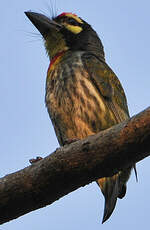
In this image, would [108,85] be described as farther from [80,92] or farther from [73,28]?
[73,28]

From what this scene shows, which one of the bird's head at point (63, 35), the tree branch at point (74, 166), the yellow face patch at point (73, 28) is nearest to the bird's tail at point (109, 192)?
the tree branch at point (74, 166)

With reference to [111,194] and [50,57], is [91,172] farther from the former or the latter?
[50,57]

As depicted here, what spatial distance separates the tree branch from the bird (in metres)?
1.02

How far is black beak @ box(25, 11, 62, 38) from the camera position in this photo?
Result: 6.74m

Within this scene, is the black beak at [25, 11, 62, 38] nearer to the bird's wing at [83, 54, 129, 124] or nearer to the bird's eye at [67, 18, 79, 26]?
the bird's eye at [67, 18, 79, 26]

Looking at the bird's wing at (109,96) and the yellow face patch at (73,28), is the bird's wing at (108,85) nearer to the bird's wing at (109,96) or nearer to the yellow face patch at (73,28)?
the bird's wing at (109,96)

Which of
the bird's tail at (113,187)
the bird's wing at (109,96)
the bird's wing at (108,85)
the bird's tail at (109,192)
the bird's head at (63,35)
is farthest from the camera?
→ the bird's head at (63,35)

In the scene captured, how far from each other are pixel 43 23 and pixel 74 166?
3.49m

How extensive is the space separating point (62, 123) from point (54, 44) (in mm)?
1559

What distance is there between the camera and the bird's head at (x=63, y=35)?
6.68 metres

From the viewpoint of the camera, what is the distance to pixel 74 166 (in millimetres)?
3812

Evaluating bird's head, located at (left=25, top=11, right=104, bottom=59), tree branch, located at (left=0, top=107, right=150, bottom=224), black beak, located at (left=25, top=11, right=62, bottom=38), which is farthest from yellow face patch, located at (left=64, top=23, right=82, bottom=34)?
tree branch, located at (left=0, top=107, right=150, bottom=224)

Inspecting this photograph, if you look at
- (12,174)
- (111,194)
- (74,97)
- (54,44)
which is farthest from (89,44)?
(12,174)

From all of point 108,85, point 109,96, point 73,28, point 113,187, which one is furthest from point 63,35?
point 113,187
